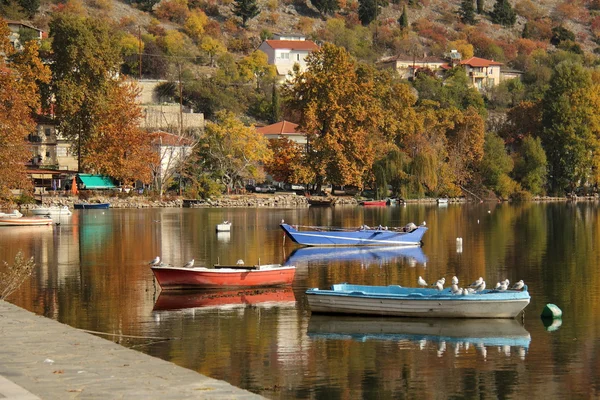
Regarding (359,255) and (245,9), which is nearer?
(359,255)

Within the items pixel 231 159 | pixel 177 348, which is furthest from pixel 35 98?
pixel 177 348

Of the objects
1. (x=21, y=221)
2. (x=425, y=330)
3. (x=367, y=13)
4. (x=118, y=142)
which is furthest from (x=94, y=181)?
(x=367, y=13)

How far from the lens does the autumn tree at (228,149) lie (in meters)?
95.4

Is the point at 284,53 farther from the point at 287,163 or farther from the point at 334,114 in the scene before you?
the point at 334,114

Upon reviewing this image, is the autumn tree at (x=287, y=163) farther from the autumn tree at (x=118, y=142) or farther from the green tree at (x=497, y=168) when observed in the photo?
the green tree at (x=497, y=168)

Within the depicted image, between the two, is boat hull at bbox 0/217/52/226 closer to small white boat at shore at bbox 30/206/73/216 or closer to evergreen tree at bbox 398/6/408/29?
small white boat at shore at bbox 30/206/73/216

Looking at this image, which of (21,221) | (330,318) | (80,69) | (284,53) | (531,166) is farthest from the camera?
(284,53)

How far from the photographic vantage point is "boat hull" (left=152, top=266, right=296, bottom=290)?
3244cm

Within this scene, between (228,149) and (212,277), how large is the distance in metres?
63.5

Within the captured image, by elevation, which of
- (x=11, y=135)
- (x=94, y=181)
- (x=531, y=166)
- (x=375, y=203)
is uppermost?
(x=11, y=135)

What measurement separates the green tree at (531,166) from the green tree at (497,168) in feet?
6.21

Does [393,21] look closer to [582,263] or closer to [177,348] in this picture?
[582,263]

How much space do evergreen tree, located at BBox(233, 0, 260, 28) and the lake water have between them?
116 metres

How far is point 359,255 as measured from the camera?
47.3 meters
